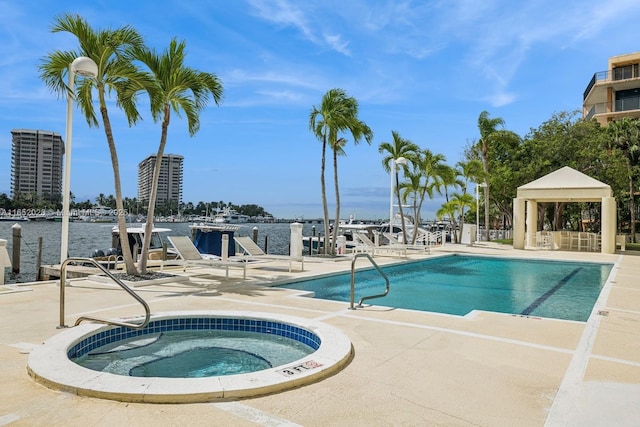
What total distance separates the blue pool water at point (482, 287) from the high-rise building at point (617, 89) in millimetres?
29493

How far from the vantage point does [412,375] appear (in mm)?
3984

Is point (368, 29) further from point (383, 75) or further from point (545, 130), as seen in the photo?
point (545, 130)

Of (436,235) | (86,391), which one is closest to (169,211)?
(436,235)

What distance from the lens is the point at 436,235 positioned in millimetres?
27234

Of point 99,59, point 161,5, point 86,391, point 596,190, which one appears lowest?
point 86,391

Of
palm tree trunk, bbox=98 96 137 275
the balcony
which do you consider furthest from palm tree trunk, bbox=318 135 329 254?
the balcony

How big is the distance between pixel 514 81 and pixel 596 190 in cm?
970

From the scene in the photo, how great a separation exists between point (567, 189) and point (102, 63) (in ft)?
71.0

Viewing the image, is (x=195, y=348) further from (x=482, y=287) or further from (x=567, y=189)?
(x=567, y=189)

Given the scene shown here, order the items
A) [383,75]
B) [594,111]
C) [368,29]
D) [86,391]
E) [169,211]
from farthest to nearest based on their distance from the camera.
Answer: [169,211], [594,111], [383,75], [368,29], [86,391]

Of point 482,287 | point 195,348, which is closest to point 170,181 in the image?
point 482,287

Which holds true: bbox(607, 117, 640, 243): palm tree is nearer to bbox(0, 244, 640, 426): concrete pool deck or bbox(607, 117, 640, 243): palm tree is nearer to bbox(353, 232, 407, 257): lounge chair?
bbox(353, 232, 407, 257): lounge chair

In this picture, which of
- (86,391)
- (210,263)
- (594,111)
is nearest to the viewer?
(86,391)

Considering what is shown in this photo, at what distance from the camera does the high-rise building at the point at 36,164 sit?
51594 millimetres
